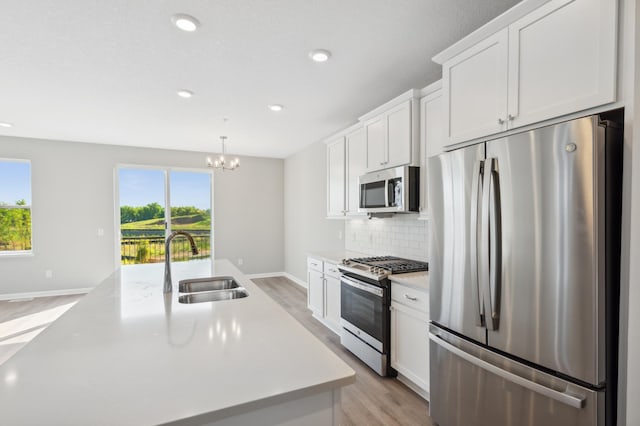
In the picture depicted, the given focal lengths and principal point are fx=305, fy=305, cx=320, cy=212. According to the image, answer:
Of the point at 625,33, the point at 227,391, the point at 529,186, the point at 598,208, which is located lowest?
the point at 227,391

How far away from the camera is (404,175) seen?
8.77 ft

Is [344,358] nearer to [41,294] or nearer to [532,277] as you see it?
[532,277]

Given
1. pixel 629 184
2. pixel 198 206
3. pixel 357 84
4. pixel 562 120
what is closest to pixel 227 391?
pixel 629 184

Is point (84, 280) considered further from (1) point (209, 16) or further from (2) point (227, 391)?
(2) point (227, 391)

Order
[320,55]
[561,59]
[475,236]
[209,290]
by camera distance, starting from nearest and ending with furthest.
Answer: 1. [561,59]
2. [475,236]
3. [209,290]
4. [320,55]

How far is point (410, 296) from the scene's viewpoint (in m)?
2.31

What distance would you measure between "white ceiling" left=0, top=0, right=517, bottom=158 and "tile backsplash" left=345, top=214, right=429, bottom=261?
53.9 inches

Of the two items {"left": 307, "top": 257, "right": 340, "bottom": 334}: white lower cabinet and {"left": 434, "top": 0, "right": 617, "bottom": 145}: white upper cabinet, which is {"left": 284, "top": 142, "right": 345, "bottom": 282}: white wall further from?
{"left": 434, "top": 0, "right": 617, "bottom": 145}: white upper cabinet

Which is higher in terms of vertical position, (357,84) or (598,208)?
(357,84)

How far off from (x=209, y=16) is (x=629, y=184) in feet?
7.73

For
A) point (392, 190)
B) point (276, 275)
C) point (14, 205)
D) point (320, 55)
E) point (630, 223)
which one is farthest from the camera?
point (276, 275)

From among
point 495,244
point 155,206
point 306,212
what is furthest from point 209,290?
point 155,206

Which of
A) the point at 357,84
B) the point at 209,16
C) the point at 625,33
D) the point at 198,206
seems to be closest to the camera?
the point at 625,33

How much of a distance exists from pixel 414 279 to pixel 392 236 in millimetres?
1123
